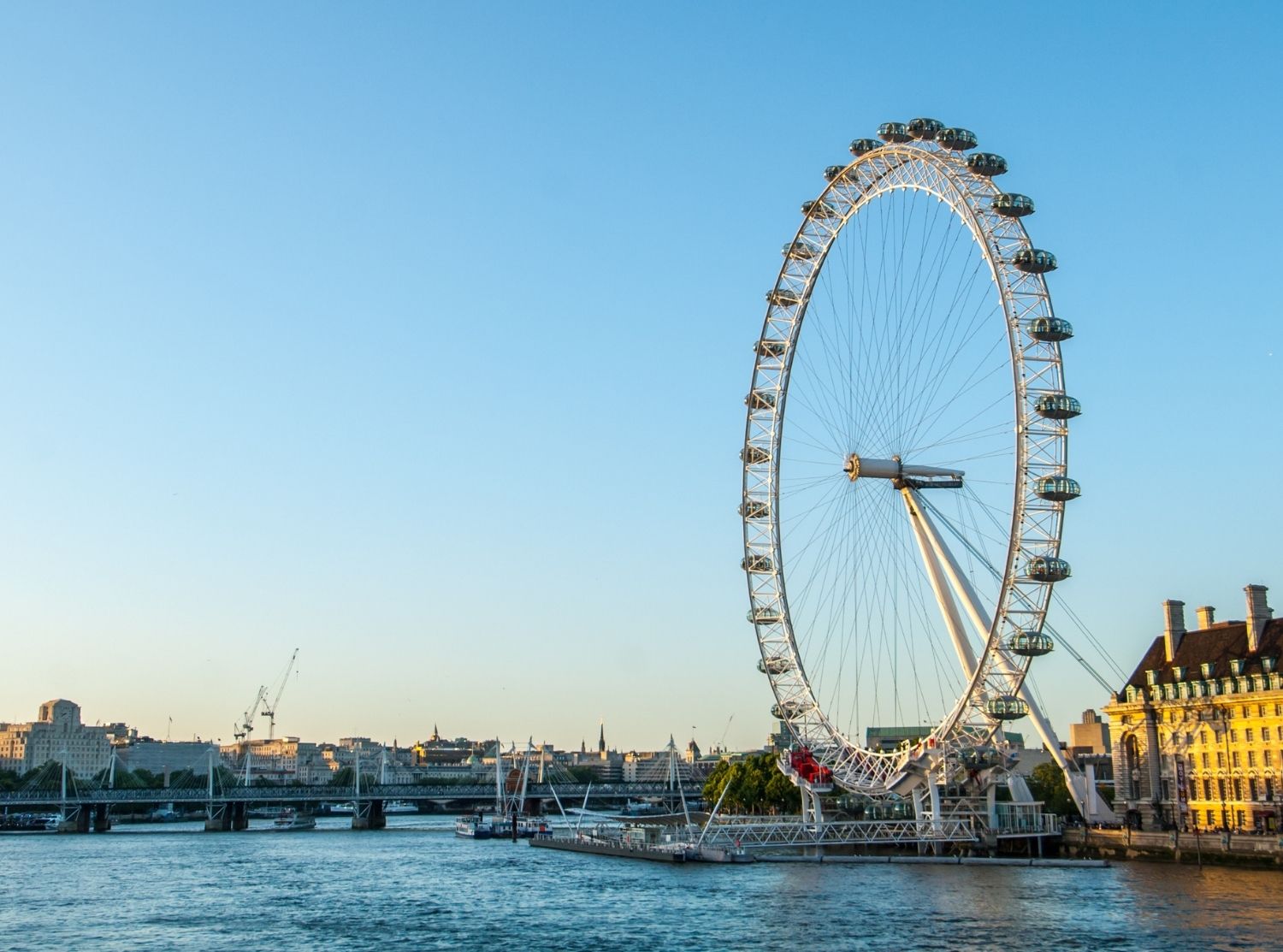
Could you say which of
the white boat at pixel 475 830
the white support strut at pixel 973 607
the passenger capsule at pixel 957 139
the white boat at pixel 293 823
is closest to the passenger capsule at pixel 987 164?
the passenger capsule at pixel 957 139

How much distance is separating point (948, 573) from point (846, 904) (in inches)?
927

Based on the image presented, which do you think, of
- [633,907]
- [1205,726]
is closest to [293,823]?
[633,907]

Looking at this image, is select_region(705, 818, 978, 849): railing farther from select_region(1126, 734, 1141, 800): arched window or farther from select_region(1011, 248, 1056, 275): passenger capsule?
select_region(1011, 248, 1056, 275): passenger capsule

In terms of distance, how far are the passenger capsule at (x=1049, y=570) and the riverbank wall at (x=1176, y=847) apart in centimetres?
1489

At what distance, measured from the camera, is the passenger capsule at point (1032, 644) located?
68312 mm

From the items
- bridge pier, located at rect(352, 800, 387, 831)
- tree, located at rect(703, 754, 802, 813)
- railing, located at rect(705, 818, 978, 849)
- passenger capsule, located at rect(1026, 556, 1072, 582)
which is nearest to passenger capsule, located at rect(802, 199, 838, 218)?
passenger capsule, located at rect(1026, 556, 1072, 582)

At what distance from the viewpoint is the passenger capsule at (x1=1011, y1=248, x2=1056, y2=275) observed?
68500mm

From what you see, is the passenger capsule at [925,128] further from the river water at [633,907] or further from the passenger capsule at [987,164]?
the river water at [633,907]

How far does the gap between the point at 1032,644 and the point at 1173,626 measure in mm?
24527

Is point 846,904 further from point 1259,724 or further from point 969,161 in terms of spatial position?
point 969,161

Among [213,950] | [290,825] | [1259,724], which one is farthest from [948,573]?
[290,825]

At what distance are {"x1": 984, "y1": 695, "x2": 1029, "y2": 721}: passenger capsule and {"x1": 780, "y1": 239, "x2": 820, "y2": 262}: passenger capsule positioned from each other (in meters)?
28.3

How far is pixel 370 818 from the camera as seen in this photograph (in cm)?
16762

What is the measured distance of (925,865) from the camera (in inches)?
3100
